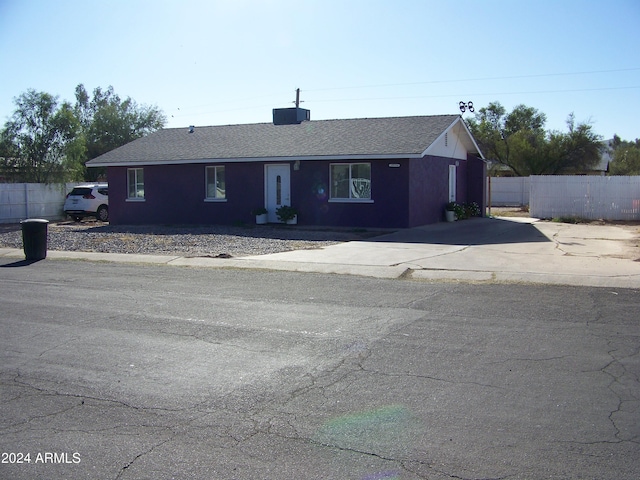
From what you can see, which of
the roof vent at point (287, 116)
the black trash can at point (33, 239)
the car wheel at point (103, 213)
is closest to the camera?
the black trash can at point (33, 239)

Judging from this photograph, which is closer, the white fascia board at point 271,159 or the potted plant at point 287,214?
the white fascia board at point 271,159

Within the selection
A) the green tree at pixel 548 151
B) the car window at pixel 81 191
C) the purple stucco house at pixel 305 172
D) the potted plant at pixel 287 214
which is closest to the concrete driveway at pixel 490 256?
the purple stucco house at pixel 305 172

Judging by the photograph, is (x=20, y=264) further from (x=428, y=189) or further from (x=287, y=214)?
(x=428, y=189)

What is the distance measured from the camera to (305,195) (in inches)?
965

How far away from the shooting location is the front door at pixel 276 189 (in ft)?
81.8

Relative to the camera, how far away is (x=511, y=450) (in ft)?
15.2

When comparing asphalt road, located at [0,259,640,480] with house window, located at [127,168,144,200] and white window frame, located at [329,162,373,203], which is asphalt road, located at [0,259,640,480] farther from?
house window, located at [127,168,144,200]

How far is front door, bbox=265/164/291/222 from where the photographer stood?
2492 centimetres

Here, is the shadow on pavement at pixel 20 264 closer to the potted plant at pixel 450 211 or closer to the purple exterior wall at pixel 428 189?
the purple exterior wall at pixel 428 189

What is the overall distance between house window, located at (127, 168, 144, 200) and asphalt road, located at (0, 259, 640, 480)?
18.3 m

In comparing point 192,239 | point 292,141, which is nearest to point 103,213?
point 292,141

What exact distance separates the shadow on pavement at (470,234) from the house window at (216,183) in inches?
322

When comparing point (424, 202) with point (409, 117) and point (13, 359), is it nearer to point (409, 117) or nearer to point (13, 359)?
point (409, 117)

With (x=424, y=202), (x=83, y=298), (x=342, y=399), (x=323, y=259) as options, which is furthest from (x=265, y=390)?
(x=424, y=202)
